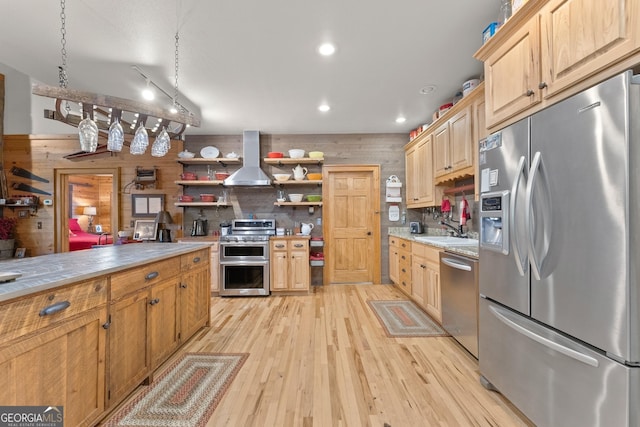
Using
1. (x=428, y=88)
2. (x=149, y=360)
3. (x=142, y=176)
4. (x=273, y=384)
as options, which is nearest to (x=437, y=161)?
(x=428, y=88)

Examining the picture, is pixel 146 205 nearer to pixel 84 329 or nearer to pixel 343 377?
pixel 84 329

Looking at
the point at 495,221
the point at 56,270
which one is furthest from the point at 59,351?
the point at 495,221

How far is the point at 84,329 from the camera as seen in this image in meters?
1.38

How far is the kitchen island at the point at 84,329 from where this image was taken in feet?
3.56

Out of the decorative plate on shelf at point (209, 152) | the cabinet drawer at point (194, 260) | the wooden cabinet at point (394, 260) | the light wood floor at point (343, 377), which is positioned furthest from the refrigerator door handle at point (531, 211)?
the decorative plate on shelf at point (209, 152)

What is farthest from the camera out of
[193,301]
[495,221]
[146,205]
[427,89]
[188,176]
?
[146,205]

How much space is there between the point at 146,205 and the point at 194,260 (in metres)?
2.83

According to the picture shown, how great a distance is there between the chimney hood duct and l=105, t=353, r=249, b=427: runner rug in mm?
2634

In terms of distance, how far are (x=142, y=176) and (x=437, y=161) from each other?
4651 mm

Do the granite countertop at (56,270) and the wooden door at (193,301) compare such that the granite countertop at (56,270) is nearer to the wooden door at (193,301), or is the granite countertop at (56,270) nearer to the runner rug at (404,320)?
the wooden door at (193,301)

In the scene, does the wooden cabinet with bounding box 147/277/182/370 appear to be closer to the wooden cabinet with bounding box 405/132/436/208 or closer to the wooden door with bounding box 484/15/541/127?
the wooden door with bounding box 484/15/541/127

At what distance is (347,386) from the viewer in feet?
6.29

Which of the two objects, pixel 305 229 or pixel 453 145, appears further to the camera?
pixel 305 229

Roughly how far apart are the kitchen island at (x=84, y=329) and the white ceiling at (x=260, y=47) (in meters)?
1.76
